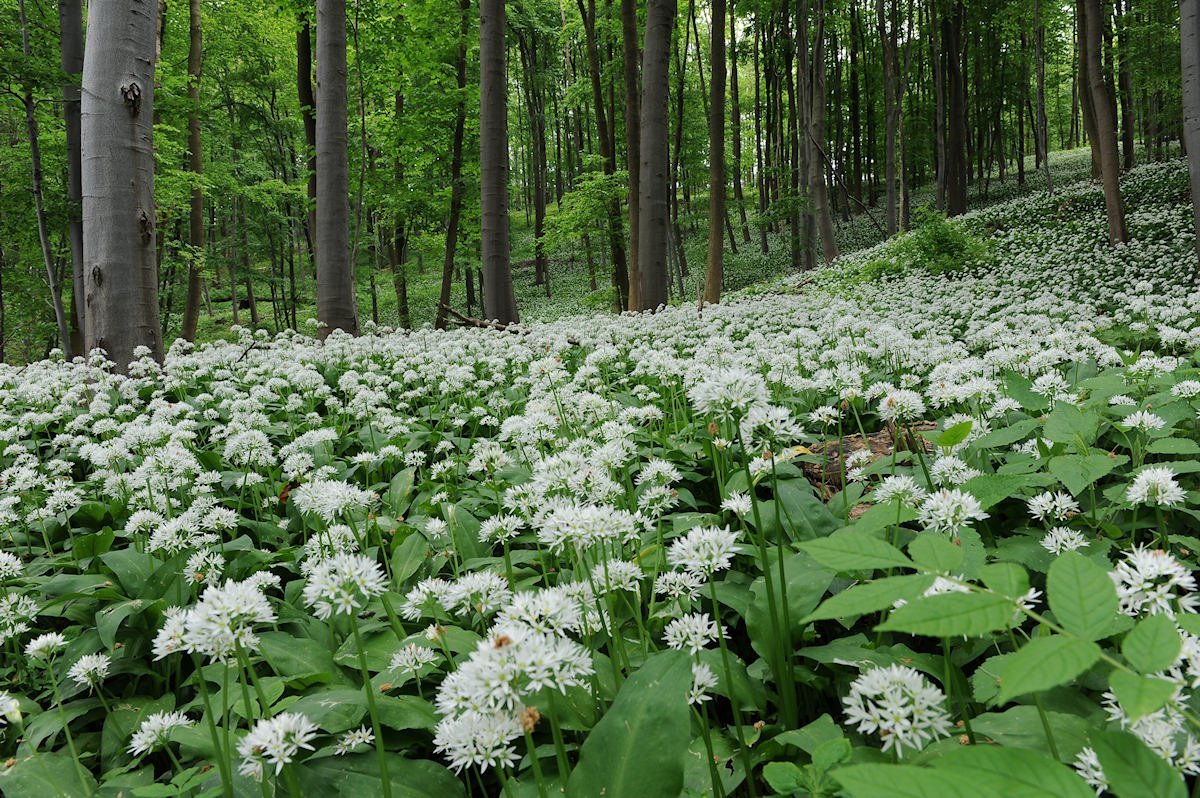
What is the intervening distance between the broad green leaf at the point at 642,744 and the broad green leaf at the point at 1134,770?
71 centimetres

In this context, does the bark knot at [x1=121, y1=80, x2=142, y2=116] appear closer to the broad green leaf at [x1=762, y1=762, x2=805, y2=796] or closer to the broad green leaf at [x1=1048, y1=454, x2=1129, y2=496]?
the broad green leaf at [x1=762, y1=762, x2=805, y2=796]

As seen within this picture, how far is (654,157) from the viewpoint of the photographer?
10.9 m

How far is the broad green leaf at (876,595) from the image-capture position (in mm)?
812

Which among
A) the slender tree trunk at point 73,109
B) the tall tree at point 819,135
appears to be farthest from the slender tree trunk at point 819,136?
the slender tree trunk at point 73,109

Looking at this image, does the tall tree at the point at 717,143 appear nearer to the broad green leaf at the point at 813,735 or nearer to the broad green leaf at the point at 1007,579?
the broad green leaf at the point at 813,735

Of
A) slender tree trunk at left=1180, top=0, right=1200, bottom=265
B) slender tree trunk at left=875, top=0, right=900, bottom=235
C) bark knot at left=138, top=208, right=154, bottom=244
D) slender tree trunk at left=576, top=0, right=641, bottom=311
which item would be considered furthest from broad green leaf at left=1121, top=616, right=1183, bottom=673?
slender tree trunk at left=875, top=0, right=900, bottom=235

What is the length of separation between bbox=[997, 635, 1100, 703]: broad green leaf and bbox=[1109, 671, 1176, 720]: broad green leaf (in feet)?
0.11

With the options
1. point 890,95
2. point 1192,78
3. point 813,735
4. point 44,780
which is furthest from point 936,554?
point 890,95

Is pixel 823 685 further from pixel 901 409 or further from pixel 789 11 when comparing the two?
pixel 789 11

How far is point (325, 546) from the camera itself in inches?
102

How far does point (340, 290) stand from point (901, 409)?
27.7 feet

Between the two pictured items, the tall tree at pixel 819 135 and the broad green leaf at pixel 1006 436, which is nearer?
the broad green leaf at pixel 1006 436

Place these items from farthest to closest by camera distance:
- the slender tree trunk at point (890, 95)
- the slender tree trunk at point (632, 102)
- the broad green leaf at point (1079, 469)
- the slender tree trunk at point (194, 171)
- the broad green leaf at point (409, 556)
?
the slender tree trunk at point (890, 95) → the slender tree trunk at point (194, 171) → the slender tree trunk at point (632, 102) → the broad green leaf at point (409, 556) → the broad green leaf at point (1079, 469)

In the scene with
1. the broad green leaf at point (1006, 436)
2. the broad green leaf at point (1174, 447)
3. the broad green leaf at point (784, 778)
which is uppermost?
the broad green leaf at point (1006, 436)
